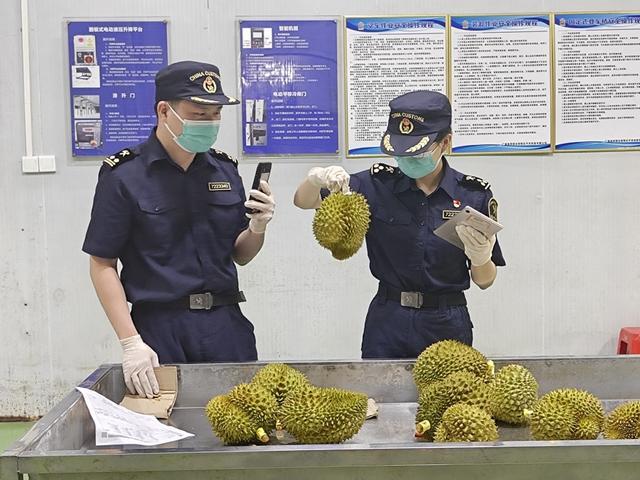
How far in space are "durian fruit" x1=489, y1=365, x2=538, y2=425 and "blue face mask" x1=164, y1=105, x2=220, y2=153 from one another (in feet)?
3.06

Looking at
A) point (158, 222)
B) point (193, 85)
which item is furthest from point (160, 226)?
point (193, 85)

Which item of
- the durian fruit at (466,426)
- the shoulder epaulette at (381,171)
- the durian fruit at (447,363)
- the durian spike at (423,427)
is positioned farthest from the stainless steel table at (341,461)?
the shoulder epaulette at (381,171)

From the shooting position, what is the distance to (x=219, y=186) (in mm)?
1918

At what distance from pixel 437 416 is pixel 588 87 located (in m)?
2.23

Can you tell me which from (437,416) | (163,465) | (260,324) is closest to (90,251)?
(163,465)

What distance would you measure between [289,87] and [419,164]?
135 cm

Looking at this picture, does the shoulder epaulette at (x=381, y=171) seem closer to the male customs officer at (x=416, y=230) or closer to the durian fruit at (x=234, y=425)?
the male customs officer at (x=416, y=230)

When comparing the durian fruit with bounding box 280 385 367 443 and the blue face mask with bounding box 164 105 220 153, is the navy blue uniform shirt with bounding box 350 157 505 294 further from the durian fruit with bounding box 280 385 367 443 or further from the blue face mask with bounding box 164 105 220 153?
the durian fruit with bounding box 280 385 367 443

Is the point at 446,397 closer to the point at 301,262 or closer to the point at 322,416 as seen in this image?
the point at 322,416

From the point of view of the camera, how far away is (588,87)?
10.3ft

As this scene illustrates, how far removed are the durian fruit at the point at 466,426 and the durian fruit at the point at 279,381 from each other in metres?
0.26

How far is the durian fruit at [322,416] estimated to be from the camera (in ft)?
4.12

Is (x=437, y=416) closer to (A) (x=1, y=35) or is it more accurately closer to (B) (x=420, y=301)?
(B) (x=420, y=301)

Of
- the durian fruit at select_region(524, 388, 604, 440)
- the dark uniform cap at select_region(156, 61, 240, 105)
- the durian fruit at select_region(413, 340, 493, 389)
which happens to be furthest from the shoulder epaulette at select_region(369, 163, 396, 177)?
the durian fruit at select_region(524, 388, 604, 440)
